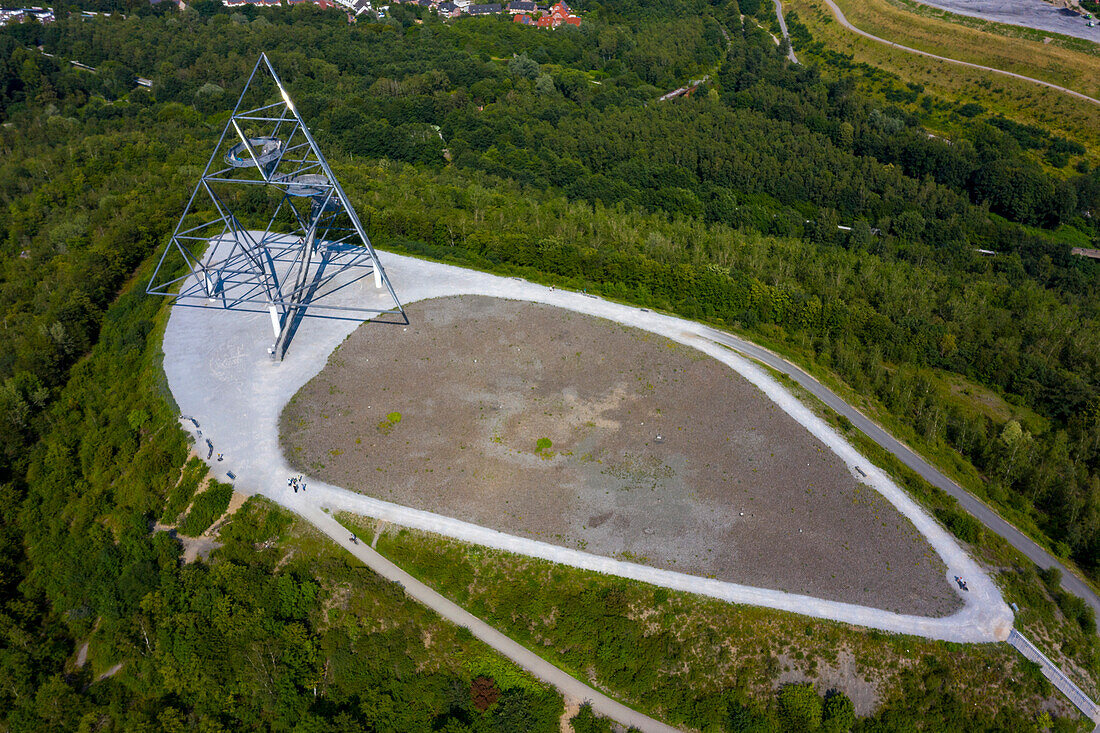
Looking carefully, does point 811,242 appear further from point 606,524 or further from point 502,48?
point 502,48

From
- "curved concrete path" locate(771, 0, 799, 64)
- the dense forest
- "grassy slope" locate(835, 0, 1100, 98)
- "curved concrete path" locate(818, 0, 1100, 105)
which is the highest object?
"grassy slope" locate(835, 0, 1100, 98)

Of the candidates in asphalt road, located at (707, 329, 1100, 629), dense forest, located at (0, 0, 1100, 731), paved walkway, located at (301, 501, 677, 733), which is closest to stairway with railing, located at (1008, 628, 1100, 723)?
asphalt road, located at (707, 329, 1100, 629)

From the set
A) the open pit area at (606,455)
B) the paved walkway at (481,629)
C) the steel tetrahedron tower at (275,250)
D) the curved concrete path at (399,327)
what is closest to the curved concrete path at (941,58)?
the curved concrete path at (399,327)

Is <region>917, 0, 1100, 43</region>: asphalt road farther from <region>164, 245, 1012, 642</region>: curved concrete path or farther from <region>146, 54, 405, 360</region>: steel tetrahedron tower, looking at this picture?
<region>146, 54, 405, 360</region>: steel tetrahedron tower

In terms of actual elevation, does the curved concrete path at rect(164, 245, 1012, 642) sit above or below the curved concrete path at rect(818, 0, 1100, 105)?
below

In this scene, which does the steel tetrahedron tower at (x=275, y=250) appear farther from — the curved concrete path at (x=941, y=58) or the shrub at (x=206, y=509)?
the curved concrete path at (x=941, y=58)

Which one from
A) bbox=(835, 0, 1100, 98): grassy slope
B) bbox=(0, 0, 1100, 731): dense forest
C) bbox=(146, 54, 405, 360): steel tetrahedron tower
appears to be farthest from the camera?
bbox=(835, 0, 1100, 98): grassy slope

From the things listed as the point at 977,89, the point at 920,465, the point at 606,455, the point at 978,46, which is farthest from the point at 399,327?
the point at 978,46
